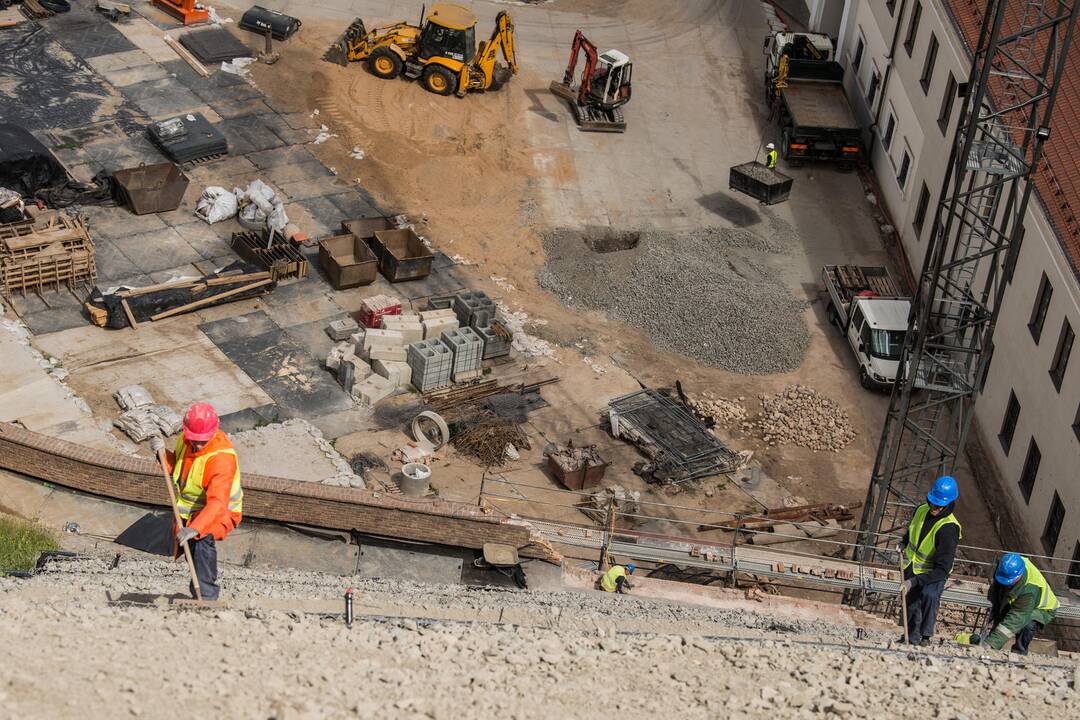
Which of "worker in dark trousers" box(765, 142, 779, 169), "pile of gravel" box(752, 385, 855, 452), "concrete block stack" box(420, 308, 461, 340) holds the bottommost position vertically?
"pile of gravel" box(752, 385, 855, 452)

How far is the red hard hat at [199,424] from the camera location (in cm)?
1429

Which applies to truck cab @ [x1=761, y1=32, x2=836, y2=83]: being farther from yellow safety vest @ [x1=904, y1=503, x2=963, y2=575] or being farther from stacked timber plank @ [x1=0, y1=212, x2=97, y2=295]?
yellow safety vest @ [x1=904, y1=503, x2=963, y2=575]

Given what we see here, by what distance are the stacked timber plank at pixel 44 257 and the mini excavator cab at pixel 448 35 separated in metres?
13.0

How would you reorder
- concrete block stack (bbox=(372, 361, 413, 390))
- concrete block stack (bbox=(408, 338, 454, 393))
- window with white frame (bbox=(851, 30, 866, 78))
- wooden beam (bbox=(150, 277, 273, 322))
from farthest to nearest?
window with white frame (bbox=(851, 30, 866, 78)), wooden beam (bbox=(150, 277, 273, 322)), concrete block stack (bbox=(372, 361, 413, 390)), concrete block stack (bbox=(408, 338, 454, 393))

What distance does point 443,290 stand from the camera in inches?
1246

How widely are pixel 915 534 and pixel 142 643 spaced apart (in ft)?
30.3

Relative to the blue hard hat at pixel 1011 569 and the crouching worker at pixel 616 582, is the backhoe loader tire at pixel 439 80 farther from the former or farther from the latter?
the blue hard hat at pixel 1011 569

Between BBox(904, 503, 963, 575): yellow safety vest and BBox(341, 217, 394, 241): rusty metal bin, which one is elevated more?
BBox(904, 503, 963, 575): yellow safety vest

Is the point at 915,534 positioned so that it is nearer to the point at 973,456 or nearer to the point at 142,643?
the point at 142,643

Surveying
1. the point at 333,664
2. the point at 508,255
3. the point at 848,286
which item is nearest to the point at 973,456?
the point at 848,286

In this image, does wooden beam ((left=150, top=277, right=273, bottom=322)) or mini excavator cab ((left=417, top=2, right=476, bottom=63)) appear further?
mini excavator cab ((left=417, top=2, right=476, bottom=63))

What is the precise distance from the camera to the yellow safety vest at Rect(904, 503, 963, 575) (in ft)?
55.3

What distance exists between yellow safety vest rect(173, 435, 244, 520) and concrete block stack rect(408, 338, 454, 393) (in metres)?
13.0

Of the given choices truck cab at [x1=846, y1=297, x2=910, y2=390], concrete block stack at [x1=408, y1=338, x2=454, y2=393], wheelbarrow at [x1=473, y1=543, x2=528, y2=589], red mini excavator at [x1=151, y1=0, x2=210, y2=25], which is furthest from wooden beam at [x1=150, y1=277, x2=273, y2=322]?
red mini excavator at [x1=151, y1=0, x2=210, y2=25]
